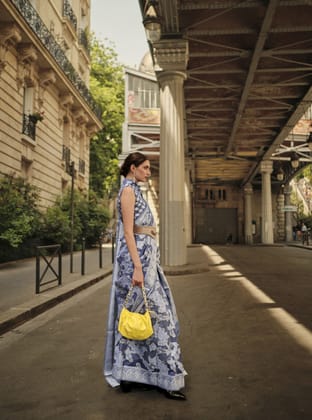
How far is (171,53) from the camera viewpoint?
35.0 ft

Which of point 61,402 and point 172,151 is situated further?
point 172,151

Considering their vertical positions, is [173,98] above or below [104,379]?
above

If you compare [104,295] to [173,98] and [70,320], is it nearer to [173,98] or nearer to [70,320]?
[70,320]

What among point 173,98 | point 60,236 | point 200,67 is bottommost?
point 60,236

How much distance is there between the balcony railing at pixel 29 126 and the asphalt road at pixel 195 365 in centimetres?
1098

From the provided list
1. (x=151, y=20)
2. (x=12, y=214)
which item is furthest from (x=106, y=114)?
(x=151, y=20)

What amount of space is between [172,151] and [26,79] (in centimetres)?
841

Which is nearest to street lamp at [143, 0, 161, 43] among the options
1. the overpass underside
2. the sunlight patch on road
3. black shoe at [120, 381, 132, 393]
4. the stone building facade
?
the overpass underside

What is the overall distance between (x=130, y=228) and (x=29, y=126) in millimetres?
14389

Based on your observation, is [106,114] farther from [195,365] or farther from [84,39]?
[195,365]

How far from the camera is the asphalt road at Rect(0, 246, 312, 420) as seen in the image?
8.19 feet

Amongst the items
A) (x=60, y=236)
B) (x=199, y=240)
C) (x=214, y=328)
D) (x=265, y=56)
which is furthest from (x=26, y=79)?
(x=199, y=240)

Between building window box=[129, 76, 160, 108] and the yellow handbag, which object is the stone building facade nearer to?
building window box=[129, 76, 160, 108]

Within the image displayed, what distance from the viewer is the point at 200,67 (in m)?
13.0
